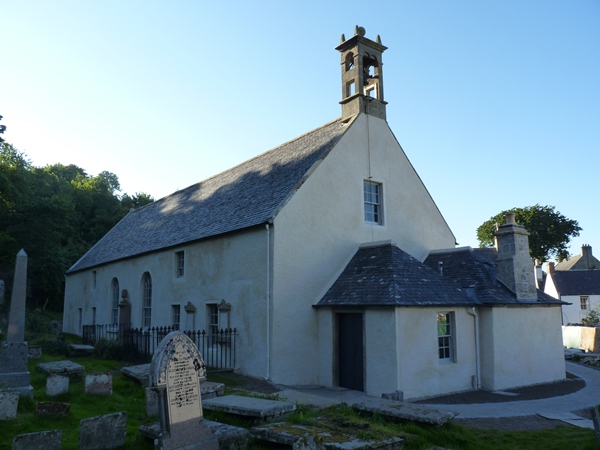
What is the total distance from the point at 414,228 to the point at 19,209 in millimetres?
29476

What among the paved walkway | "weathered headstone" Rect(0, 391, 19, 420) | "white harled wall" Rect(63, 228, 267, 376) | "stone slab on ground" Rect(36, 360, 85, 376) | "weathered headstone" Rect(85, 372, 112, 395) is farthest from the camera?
"white harled wall" Rect(63, 228, 267, 376)

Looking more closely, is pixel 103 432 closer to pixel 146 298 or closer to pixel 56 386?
pixel 56 386

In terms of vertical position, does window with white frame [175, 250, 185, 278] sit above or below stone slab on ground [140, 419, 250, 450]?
above

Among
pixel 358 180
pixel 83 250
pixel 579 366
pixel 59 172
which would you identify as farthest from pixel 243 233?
pixel 59 172

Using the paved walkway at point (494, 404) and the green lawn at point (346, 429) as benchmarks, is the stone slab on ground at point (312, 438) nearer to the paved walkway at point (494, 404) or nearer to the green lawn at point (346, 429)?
the green lawn at point (346, 429)

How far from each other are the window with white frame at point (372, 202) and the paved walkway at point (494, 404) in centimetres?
682

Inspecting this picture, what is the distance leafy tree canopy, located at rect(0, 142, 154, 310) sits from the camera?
116 feet

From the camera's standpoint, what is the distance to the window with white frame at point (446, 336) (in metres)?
15.3

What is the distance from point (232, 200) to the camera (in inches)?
798

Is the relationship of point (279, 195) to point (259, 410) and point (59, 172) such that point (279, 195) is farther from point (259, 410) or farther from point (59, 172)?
point (59, 172)

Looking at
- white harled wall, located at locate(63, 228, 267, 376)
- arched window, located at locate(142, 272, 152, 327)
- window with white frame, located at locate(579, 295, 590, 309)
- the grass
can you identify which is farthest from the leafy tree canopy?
window with white frame, located at locate(579, 295, 590, 309)

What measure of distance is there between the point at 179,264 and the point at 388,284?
985 centimetres

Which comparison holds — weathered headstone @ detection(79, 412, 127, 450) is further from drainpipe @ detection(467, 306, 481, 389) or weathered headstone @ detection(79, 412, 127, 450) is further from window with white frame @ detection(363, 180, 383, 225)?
window with white frame @ detection(363, 180, 383, 225)

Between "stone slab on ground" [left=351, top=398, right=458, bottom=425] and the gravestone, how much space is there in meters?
3.83
